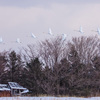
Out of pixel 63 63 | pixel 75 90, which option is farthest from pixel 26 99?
pixel 63 63

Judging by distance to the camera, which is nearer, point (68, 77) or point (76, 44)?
point (68, 77)

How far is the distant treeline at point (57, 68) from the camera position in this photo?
42.4 meters

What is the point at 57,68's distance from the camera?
44125 mm

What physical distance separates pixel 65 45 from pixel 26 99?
129 ft

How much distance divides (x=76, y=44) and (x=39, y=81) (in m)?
10.2

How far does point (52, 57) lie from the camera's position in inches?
1839

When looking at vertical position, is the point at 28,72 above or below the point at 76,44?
below

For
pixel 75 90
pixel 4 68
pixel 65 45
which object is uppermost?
pixel 65 45

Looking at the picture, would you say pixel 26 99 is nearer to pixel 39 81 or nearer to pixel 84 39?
pixel 39 81

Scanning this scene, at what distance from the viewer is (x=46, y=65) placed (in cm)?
4538

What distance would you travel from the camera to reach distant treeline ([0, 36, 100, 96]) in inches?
1668

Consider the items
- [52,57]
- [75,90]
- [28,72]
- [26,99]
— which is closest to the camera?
[26,99]

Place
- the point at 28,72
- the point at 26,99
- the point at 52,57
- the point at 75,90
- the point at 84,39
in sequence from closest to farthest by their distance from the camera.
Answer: the point at 26,99 < the point at 75,90 < the point at 28,72 < the point at 52,57 < the point at 84,39

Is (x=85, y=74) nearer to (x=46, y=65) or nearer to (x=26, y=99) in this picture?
(x=46, y=65)
